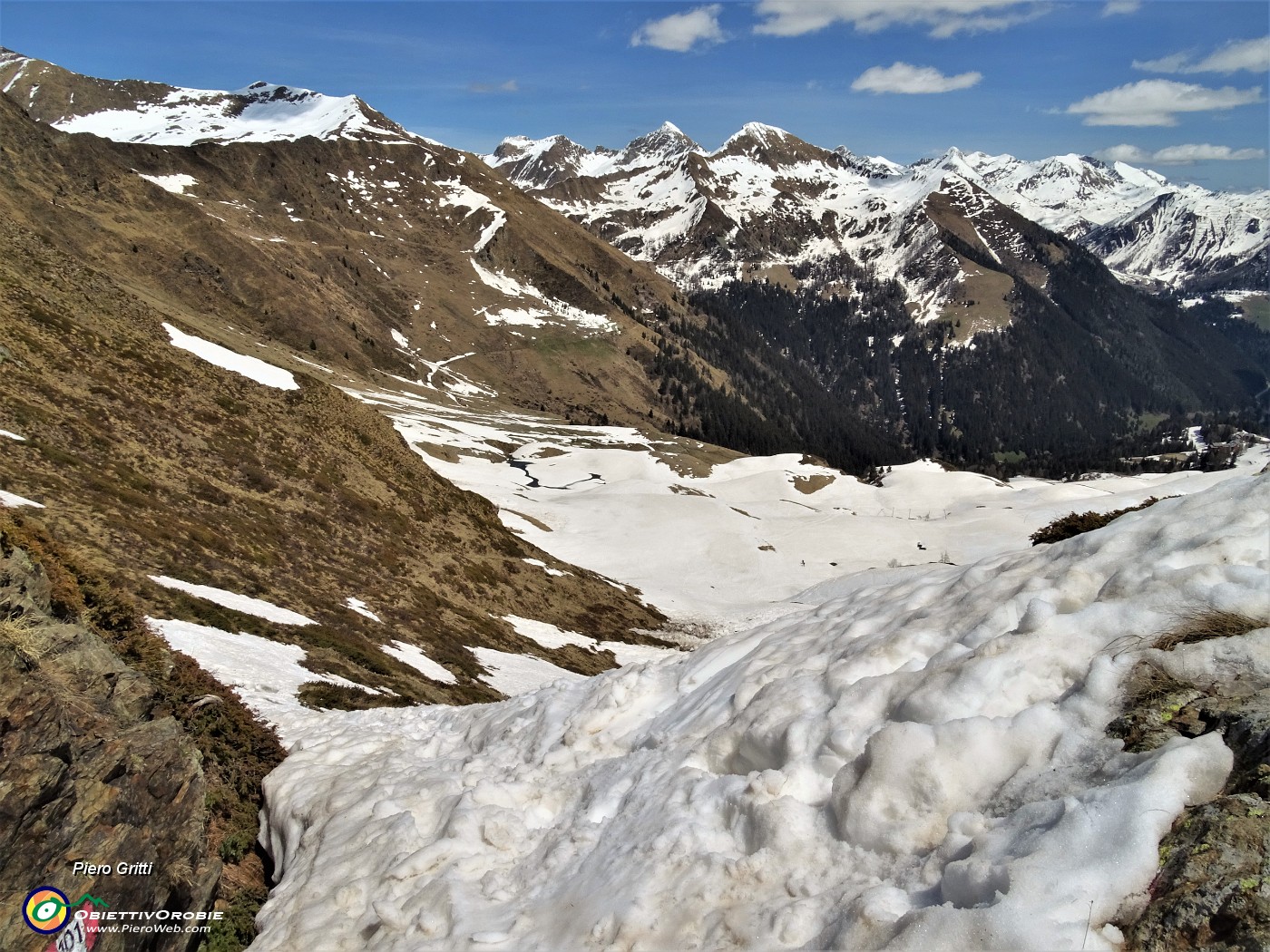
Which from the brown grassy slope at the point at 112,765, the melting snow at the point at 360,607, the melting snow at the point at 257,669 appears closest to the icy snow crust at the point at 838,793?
the brown grassy slope at the point at 112,765

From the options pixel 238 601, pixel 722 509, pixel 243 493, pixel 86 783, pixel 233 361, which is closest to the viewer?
pixel 86 783

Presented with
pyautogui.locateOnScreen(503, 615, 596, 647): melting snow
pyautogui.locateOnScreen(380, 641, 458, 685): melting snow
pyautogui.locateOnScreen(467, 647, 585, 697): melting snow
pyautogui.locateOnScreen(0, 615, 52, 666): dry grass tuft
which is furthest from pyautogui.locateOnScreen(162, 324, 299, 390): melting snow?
pyautogui.locateOnScreen(0, 615, 52, 666): dry grass tuft

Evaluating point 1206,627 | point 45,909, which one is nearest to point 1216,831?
point 1206,627

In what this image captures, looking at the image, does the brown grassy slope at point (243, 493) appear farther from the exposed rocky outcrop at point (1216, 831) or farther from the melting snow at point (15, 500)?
the exposed rocky outcrop at point (1216, 831)

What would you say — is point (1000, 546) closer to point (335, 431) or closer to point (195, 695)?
point (335, 431)

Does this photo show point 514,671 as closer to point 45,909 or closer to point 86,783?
point 86,783

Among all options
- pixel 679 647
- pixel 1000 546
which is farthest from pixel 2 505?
pixel 1000 546

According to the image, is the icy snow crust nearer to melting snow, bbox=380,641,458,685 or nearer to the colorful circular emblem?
the colorful circular emblem
